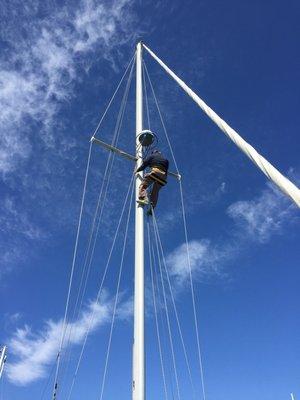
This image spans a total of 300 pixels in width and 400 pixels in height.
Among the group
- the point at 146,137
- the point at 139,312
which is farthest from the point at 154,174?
the point at 139,312

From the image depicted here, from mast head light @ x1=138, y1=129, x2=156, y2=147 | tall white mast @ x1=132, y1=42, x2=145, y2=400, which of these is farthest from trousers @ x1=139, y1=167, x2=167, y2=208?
mast head light @ x1=138, y1=129, x2=156, y2=147

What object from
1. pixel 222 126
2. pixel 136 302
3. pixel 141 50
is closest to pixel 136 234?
pixel 136 302

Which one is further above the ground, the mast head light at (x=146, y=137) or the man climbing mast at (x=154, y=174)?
the mast head light at (x=146, y=137)

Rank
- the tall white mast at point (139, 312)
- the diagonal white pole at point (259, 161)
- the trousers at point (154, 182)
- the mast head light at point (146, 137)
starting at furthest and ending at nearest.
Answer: the mast head light at point (146, 137) < the trousers at point (154, 182) < the tall white mast at point (139, 312) < the diagonal white pole at point (259, 161)

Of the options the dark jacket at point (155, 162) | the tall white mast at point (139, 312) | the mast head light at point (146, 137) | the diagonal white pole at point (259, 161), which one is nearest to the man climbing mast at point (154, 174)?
the dark jacket at point (155, 162)

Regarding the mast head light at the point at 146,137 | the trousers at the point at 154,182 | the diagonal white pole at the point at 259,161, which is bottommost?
the diagonal white pole at the point at 259,161

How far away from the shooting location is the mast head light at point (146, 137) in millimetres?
10688

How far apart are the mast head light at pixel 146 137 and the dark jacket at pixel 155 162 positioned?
0.66 m

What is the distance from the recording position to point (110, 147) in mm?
11094

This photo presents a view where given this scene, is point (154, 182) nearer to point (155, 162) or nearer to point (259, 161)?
point (155, 162)

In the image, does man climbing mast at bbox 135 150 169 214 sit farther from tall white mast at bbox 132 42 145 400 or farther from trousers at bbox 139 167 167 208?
tall white mast at bbox 132 42 145 400

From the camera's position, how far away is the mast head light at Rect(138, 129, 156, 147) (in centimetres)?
1069

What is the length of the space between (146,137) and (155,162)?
35.6 inches

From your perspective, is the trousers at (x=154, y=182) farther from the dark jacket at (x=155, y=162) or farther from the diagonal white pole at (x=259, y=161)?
the diagonal white pole at (x=259, y=161)
